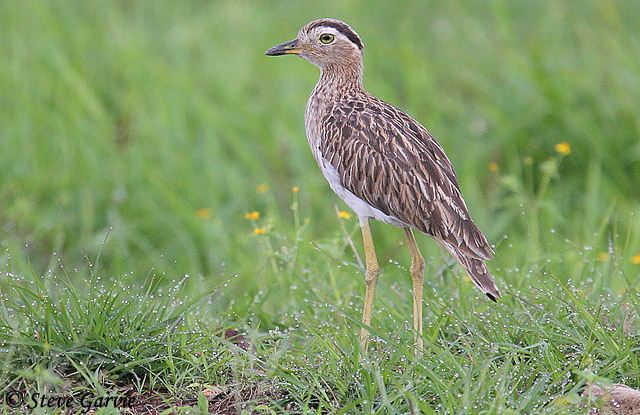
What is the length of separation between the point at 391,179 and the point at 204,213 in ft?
9.36

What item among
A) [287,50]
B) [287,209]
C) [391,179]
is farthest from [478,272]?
[287,209]

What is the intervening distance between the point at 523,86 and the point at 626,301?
138 inches

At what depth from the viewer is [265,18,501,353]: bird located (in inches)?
160

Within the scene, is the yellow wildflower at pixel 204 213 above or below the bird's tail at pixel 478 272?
below

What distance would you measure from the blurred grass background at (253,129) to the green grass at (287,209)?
23 mm

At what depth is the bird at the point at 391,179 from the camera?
13.3 feet

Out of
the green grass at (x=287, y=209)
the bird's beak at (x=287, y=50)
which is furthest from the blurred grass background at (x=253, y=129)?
the bird's beak at (x=287, y=50)

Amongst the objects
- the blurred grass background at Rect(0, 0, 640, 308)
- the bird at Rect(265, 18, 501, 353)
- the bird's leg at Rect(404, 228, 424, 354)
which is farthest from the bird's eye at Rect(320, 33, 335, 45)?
the blurred grass background at Rect(0, 0, 640, 308)

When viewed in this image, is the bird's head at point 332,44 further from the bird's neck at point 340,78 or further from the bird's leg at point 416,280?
the bird's leg at point 416,280

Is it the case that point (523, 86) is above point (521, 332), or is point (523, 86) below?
above

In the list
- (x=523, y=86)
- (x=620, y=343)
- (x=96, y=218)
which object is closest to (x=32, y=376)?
(x=620, y=343)

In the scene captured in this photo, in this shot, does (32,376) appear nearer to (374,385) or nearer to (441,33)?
(374,385)

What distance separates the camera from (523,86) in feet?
24.1

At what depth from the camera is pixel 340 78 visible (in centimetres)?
467
